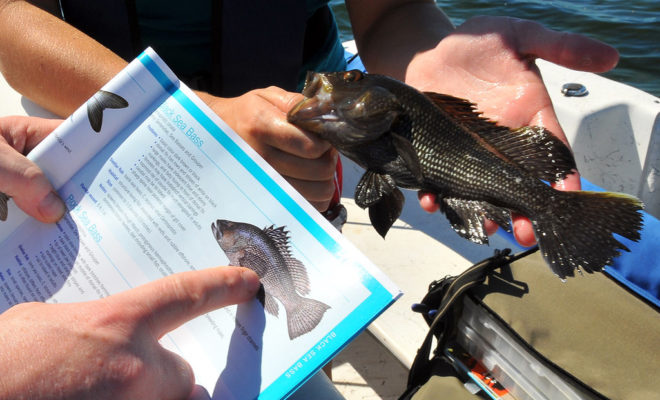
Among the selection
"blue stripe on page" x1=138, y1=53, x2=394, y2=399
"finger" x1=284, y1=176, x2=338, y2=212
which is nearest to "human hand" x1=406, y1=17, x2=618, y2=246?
"finger" x1=284, y1=176, x2=338, y2=212

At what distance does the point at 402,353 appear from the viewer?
2371 millimetres

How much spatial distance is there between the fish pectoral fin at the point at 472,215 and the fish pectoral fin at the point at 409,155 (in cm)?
13

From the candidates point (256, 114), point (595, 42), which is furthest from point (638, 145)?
point (256, 114)

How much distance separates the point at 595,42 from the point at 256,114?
1235 millimetres

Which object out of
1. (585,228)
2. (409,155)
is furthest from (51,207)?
(585,228)

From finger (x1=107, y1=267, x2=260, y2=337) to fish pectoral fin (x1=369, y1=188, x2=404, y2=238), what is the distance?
593 mm

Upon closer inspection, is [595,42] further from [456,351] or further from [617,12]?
[617,12]

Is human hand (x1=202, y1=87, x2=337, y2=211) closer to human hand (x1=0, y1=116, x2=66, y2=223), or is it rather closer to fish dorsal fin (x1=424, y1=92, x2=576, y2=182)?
fish dorsal fin (x1=424, y1=92, x2=576, y2=182)

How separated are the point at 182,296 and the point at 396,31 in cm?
177

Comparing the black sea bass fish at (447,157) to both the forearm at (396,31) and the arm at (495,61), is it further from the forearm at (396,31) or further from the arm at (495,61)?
the forearm at (396,31)

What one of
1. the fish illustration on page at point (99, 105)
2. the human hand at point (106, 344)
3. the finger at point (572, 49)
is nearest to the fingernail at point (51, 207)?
the fish illustration on page at point (99, 105)

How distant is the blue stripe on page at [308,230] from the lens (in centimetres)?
97

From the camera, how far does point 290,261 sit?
111cm

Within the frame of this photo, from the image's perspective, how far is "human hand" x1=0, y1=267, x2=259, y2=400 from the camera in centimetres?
80
